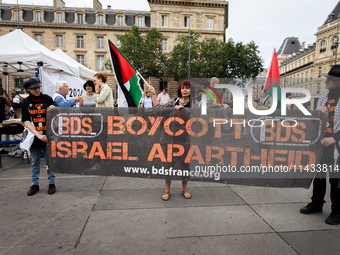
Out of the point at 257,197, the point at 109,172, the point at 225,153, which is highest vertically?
the point at 225,153

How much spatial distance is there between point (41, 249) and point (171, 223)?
149 cm

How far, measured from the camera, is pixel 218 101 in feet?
11.8

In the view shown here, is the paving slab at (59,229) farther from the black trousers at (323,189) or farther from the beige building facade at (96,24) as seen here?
the beige building facade at (96,24)

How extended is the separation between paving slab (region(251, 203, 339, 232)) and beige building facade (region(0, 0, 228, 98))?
38848mm

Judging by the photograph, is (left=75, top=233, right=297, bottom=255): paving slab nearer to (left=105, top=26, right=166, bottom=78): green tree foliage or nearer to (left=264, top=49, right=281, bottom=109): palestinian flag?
(left=264, top=49, right=281, bottom=109): palestinian flag

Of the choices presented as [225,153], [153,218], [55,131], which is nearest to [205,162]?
[225,153]

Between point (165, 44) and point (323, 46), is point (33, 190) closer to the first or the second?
point (165, 44)

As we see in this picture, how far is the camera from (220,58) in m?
33.6

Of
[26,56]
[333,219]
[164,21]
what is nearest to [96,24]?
[164,21]

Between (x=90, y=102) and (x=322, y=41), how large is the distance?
67.2 metres

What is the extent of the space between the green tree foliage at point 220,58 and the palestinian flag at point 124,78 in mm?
30211

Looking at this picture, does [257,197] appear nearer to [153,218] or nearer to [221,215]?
[221,215]

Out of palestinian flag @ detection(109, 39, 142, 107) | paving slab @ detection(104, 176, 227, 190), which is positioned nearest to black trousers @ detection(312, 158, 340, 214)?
paving slab @ detection(104, 176, 227, 190)

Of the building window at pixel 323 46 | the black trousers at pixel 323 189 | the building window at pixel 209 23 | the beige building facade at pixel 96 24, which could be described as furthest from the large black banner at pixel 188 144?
the building window at pixel 323 46
